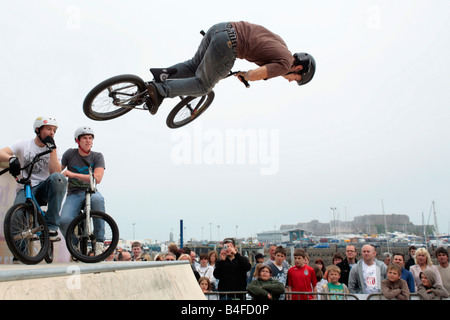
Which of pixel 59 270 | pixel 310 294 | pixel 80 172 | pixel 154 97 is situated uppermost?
pixel 154 97

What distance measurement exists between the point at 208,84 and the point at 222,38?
62 centimetres

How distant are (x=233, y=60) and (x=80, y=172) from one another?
2.41 meters

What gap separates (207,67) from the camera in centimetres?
457

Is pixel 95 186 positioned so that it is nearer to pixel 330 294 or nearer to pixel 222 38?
pixel 222 38

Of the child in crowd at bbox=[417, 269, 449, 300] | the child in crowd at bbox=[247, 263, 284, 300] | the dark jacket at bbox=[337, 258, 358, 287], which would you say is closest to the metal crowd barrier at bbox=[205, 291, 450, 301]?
the child in crowd at bbox=[417, 269, 449, 300]

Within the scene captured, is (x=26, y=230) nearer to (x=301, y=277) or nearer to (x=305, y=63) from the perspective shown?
(x=305, y=63)

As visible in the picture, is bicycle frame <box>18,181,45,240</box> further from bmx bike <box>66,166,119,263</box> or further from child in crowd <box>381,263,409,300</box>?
child in crowd <box>381,263,409,300</box>

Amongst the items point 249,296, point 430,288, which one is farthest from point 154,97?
point 430,288

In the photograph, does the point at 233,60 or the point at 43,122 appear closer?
the point at 43,122

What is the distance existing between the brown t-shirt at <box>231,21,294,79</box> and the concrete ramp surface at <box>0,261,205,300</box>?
262cm

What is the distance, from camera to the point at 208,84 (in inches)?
187

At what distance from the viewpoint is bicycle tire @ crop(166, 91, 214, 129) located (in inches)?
231

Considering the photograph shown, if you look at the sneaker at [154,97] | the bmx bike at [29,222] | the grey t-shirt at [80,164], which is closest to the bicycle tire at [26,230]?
the bmx bike at [29,222]

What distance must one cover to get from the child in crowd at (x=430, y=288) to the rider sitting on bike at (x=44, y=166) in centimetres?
563
